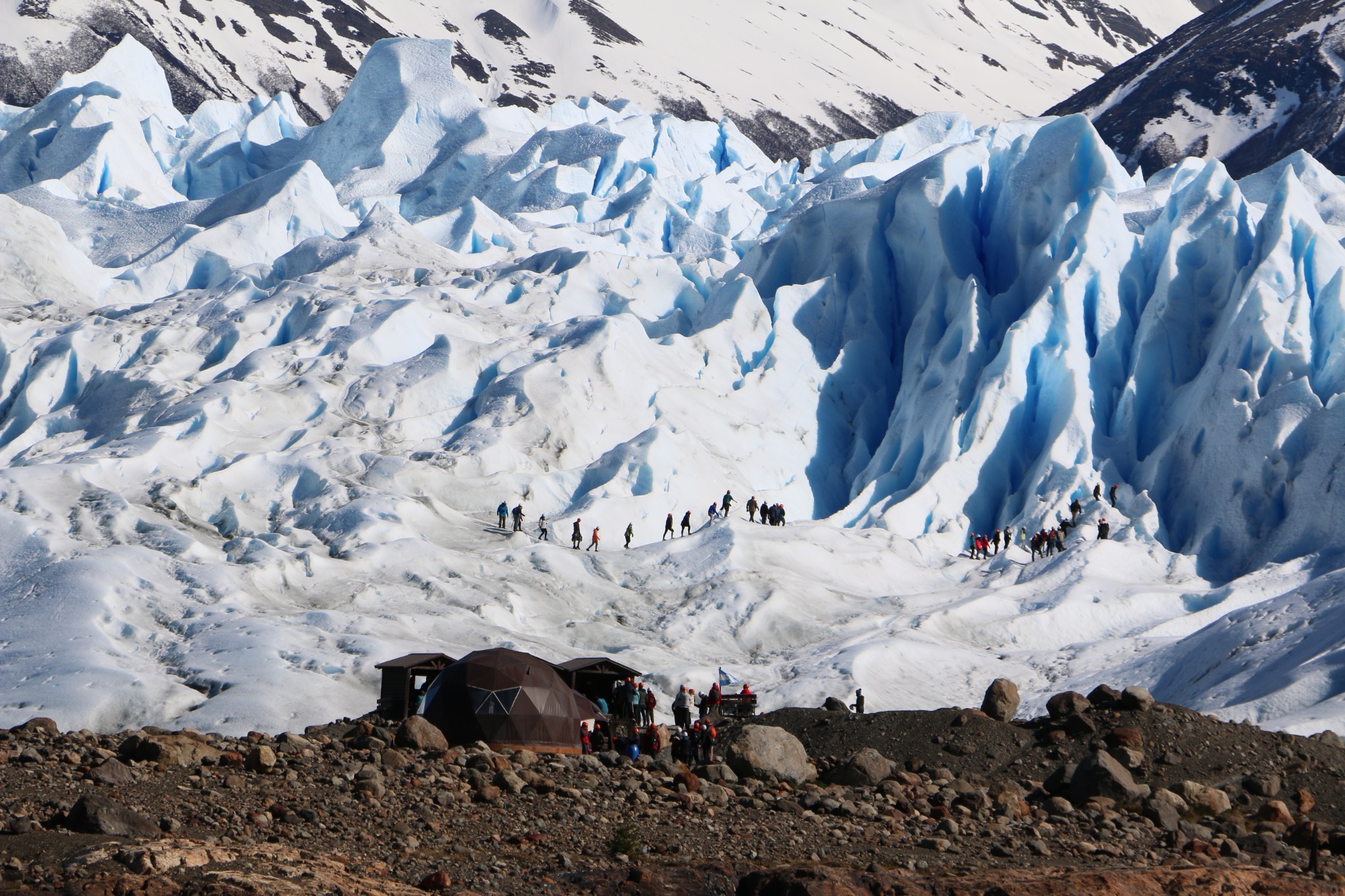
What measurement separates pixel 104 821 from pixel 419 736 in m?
7.40

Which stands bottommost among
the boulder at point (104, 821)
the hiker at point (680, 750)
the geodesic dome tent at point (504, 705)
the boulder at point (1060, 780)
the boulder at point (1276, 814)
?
the geodesic dome tent at point (504, 705)

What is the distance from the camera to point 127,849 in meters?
10.7

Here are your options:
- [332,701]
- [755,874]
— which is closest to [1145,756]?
[755,874]

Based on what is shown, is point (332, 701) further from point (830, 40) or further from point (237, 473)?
point (830, 40)

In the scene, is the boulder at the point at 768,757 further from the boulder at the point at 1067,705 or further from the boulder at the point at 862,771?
the boulder at the point at 1067,705

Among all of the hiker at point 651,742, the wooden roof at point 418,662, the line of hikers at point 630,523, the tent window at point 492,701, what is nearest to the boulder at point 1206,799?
the hiker at point 651,742

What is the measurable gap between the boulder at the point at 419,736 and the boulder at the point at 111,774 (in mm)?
4614

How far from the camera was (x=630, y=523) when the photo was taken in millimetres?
39188

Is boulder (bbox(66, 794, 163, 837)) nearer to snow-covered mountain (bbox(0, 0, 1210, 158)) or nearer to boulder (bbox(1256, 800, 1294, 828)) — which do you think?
boulder (bbox(1256, 800, 1294, 828))

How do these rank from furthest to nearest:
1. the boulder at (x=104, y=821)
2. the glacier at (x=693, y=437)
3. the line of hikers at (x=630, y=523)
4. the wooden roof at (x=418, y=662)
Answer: the line of hikers at (x=630, y=523) → the glacier at (x=693, y=437) → the wooden roof at (x=418, y=662) → the boulder at (x=104, y=821)

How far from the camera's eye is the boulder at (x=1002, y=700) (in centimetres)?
2348

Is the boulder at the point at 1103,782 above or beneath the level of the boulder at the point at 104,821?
above

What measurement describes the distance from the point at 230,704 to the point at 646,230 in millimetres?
44760

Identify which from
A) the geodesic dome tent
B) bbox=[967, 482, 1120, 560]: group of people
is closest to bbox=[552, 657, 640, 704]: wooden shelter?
the geodesic dome tent
